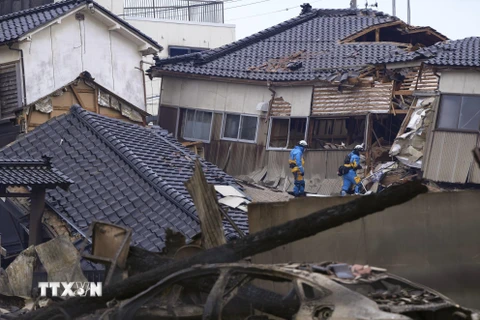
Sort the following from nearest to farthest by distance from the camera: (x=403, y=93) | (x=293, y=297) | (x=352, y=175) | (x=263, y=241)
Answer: (x=293, y=297)
(x=263, y=241)
(x=352, y=175)
(x=403, y=93)

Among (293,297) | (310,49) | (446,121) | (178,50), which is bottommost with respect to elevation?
(178,50)

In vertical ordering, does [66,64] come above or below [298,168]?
above

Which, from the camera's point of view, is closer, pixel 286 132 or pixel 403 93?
pixel 403 93

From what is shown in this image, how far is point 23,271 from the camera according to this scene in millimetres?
15406

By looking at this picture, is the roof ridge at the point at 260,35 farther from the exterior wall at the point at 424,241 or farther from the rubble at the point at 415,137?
the exterior wall at the point at 424,241

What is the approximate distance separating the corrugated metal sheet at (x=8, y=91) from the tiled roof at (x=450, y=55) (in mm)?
10656

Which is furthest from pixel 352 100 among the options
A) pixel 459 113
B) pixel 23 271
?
pixel 23 271

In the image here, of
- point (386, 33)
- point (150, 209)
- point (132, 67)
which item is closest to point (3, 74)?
point (132, 67)

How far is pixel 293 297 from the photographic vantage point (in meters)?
8.47

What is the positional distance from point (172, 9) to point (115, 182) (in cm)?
2697

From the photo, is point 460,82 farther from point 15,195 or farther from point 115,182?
point 15,195

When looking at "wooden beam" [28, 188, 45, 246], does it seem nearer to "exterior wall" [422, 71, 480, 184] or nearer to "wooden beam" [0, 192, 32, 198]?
"wooden beam" [0, 192, 32, 198]

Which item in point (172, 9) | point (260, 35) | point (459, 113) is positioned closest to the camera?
point (459, 113)

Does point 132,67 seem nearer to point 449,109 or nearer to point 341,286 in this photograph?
point 449,109
